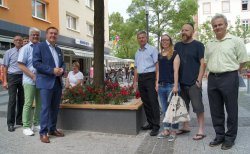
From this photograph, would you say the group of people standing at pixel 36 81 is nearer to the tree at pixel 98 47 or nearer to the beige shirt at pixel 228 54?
the tree at pixel 98 47

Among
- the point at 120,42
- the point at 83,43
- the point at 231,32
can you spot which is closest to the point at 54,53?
the point at 83,43

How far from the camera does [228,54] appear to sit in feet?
16.1

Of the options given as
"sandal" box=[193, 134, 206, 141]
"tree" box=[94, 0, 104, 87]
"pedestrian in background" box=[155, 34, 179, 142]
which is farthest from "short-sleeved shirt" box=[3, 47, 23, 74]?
"sandal" box=[193, 134, 206, 141]

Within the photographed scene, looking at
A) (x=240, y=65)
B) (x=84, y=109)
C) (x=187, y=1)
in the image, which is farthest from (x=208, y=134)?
(x=187, y=1)

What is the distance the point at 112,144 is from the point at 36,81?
170 cm

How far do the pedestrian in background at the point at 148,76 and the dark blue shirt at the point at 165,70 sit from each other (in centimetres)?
11

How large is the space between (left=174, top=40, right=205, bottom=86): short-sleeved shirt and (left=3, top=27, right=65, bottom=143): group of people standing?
2083 millimetres

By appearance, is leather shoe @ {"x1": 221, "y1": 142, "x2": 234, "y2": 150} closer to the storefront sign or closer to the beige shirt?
the beige shirt

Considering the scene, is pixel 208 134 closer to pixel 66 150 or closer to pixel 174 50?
pixel 174 50

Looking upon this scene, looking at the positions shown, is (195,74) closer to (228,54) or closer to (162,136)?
(228,54)

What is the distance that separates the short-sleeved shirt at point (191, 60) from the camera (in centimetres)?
544

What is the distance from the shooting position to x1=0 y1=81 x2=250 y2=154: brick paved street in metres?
4.94

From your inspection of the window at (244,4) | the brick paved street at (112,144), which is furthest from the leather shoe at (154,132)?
the window at (244,4)

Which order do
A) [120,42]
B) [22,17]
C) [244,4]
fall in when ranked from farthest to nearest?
[244,4] → [120,42] → [22,17]
